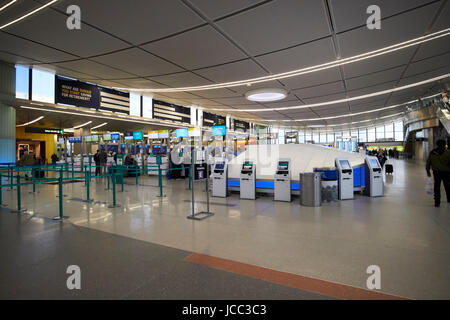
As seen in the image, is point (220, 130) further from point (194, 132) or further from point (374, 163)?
point (374, 163)

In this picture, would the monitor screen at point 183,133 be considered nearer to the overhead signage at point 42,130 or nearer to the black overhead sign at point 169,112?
the black overhead sign at point 169,112

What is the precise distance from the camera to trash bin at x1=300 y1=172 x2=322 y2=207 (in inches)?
246

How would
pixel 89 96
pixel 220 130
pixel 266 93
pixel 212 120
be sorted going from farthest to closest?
pixel 212 120 < pixel 220 130 < pixel 89 96 < pixel 266 93

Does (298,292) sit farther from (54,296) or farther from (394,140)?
(394,140)

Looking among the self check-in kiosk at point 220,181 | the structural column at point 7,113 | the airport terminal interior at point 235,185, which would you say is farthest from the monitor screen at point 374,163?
the structural column at point 7,113

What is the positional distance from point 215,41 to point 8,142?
801cm

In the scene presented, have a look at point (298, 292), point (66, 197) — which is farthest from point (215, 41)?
point (66, 197)

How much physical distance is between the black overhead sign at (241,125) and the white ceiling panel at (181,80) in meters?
11.6

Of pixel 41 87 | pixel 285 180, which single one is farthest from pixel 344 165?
pixel 41 87

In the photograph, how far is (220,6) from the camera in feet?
12.0

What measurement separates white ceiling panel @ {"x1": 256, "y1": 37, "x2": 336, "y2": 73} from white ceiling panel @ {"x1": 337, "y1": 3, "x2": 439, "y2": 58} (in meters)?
0.30

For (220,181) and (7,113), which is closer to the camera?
(220,181)

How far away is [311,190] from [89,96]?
27.7 ft

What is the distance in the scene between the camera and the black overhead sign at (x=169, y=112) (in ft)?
39.2
